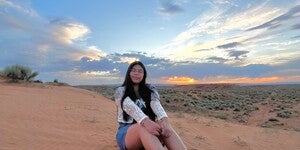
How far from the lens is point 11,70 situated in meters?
21.7

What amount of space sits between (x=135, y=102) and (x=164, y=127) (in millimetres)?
635

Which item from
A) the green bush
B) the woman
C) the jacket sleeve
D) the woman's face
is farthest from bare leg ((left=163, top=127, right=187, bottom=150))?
the green bush

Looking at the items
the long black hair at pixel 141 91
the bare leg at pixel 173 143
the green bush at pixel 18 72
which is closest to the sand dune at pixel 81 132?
the long black hair at pixel 141 91

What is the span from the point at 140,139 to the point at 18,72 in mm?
17824

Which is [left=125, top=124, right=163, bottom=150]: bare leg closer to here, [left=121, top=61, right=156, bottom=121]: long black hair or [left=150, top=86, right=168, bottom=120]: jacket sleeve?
[left=121, top=61, right=156, bottom=121]: long black hair

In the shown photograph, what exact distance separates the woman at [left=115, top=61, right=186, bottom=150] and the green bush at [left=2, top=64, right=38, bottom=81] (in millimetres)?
16254

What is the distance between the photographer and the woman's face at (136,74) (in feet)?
19.8

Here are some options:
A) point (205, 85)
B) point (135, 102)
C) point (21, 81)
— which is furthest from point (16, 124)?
point (205, 85)

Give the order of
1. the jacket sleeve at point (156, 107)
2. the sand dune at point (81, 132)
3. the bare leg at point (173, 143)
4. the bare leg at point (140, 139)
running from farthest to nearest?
the sand dune at point (81, 132) < the jacket sleeve at point (156, 107) < the bare leg at point (173, 143) < the bare leg at point (140, 139)

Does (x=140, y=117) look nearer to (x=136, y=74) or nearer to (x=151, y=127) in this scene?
(x=151, y=127)

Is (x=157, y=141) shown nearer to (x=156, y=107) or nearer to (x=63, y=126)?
(x=156, y=107)

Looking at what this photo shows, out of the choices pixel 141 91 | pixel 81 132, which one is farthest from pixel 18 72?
pixel 141 91

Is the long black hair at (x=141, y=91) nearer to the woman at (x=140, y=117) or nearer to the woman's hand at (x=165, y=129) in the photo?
the woman at (x=140, y=117)

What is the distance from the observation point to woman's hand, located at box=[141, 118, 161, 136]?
5478 mm
